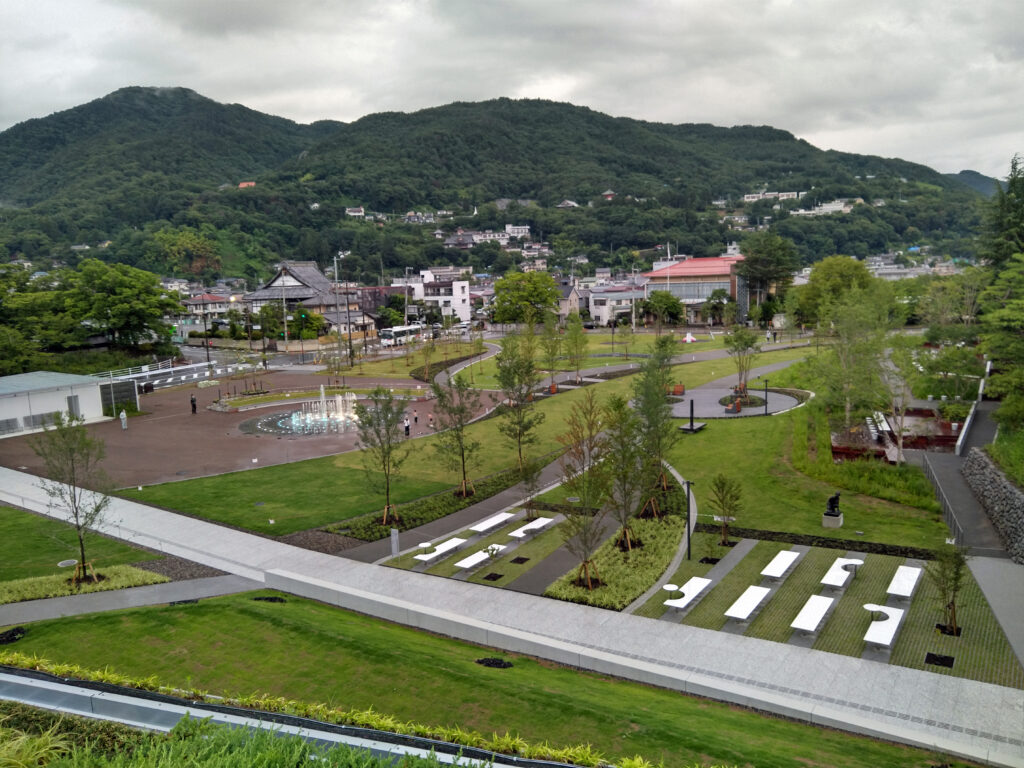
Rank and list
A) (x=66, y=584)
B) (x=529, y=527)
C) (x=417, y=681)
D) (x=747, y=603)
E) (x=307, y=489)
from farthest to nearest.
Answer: (x=307, y=489), (x=529, y=527), (x=66, y=584), (x=747, y=603), (x=417, y=681)

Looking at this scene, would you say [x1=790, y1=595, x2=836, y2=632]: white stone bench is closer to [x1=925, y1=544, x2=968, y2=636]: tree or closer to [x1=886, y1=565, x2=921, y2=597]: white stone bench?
[x1=886, y1=565, x2=921, y2=597]: white stone bench

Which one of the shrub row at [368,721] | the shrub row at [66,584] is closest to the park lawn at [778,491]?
the shrub row at [368,721]

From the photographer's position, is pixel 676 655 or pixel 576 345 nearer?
pixel 676 655

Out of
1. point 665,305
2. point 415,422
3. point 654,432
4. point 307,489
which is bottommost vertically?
point 307,489

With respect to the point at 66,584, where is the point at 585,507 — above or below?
above

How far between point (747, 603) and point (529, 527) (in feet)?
25.6

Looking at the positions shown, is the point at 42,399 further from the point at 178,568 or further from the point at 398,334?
the point at 398,334

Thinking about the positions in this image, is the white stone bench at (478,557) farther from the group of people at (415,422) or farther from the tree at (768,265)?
the tree at (768,265)

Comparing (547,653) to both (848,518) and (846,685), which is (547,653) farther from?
(848,518)

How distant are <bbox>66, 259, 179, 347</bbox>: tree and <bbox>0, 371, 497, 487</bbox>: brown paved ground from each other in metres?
18.5

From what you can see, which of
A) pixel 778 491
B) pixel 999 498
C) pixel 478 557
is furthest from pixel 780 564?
pixel 478 557

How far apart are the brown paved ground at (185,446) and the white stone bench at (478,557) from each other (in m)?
14.7

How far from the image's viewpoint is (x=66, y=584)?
18578mm

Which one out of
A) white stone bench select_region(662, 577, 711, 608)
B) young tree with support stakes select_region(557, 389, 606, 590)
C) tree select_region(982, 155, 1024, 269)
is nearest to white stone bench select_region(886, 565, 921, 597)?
white stone bench select_region(662, 577, 711, 608)
